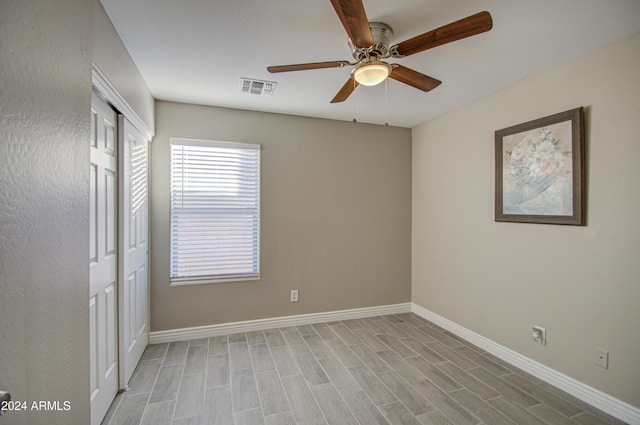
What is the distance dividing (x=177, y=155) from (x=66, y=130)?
1.90 m

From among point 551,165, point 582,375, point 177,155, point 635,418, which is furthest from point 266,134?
point 635,418

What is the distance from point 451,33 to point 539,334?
241cm

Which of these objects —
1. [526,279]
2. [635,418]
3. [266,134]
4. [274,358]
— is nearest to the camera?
[635,418]

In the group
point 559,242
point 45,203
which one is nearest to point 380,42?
point 45,203

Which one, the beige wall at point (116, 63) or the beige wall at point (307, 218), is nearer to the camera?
the beige wall at point (116, 63)

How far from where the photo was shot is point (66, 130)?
1204 mm

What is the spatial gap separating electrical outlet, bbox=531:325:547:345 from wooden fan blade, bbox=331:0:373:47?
8.35ft

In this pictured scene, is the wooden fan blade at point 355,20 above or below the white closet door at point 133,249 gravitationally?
above

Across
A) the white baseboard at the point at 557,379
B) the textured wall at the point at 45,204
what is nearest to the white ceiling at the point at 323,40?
the textured wall at the point at 45,204

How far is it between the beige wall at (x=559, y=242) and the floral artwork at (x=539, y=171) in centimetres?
13

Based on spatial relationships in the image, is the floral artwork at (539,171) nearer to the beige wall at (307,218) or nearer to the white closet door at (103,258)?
the beige wall at (307,218)

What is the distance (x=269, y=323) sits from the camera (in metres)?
3.33

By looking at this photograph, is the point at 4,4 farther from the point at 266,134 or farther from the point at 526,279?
the point at 526,279

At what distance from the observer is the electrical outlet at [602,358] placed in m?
1.98
